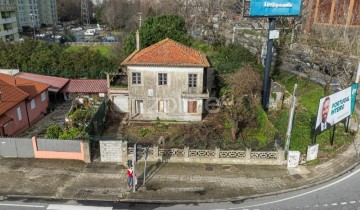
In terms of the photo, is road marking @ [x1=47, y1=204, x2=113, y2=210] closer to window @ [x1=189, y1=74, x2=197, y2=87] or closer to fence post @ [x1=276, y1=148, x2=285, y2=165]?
fence post @ [x1=276, y1=148, x2=285, y2=165]

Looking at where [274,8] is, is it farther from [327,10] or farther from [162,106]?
[327,10]

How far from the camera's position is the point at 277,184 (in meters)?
18.0

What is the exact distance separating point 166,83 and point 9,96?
1364 centimetres

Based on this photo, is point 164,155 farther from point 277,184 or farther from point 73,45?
point 73,45

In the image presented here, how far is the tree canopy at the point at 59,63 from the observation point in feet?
131

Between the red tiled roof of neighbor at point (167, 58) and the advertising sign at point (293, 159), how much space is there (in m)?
11.2

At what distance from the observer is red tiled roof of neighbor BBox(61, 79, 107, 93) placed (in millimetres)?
35375

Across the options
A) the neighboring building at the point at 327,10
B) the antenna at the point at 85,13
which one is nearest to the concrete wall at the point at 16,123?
the neighboring building at the point at 327,10

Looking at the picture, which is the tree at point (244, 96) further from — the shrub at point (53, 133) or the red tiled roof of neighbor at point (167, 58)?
the shrub at point (53, 133)

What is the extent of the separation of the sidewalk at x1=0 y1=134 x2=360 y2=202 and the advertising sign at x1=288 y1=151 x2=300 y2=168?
431 millimetres

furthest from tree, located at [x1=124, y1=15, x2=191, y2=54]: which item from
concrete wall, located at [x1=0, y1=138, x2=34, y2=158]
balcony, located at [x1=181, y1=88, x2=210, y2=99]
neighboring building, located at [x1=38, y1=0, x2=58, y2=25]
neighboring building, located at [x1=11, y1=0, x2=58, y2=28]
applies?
neighboring building, located at [x1=38, y1=0, x2=58, y2=25]

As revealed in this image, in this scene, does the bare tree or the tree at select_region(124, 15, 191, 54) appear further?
the tree at select_region(124, 15, 191, 54)

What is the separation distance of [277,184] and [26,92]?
78.3 ft

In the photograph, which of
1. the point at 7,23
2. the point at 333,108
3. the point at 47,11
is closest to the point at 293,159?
the point at 333,108
